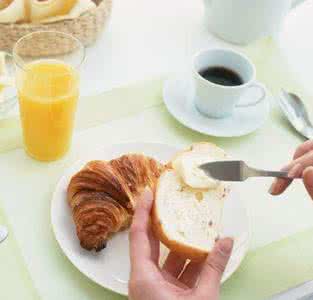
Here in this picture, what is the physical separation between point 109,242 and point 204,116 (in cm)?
38

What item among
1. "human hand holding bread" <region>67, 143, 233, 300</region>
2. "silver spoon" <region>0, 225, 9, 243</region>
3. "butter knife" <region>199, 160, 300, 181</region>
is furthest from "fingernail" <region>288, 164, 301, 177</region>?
"silver spoon" <region>0, 225, 9, 243</region>

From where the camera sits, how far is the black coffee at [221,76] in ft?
3.72

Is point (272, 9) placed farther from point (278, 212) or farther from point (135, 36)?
point (278, 212)

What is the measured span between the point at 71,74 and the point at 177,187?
10.9 inches

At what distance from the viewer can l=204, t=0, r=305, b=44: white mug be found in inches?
49.1

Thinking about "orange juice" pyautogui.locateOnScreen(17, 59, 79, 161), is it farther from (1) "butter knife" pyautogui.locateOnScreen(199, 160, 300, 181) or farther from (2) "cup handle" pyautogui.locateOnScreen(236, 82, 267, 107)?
(2) "cup handle" pyautogui.locateOnScreen(236, 82, 267, 107)

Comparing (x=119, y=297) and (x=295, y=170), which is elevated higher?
(x=295, y=170)

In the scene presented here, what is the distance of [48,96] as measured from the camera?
0.96m

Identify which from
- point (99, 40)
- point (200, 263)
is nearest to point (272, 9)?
point (99, 40)

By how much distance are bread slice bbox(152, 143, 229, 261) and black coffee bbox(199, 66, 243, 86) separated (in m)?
0.22

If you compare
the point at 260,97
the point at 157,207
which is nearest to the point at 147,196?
the point at 157,207

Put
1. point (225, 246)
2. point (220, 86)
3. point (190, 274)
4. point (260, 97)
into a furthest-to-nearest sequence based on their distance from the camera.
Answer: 1. point (260, 97)
2. point (220, 86)
3. point (190, 274)
4. point (225, 246)

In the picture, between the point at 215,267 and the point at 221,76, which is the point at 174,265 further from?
the point at 221,76

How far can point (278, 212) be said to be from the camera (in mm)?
1003
